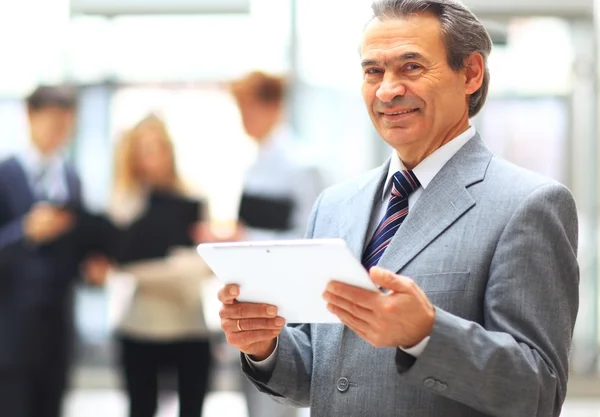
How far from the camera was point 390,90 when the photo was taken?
1978 mm

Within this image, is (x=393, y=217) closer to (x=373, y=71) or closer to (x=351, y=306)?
(x=373, y=71)

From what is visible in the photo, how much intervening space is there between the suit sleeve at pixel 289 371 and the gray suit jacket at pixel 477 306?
2 cm

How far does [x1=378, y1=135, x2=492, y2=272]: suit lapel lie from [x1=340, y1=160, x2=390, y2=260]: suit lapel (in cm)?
13

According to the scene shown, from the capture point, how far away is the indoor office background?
7.03 meters

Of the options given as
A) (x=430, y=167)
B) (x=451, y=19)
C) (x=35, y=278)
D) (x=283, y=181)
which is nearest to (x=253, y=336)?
(x=430, y=167)

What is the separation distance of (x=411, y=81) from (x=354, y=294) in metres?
0.52

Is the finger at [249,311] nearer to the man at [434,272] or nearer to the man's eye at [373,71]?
the man at [434,272]

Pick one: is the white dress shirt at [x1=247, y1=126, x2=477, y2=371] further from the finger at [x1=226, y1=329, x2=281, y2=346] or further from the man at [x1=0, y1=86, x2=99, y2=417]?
the man at [x1=0, y1=86, x2=99, y2=417]

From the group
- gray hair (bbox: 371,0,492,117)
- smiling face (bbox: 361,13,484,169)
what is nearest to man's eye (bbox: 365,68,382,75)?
smiling face (bbox: 361,13,484,169)

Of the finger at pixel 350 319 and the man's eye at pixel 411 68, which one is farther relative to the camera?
the man's eye at pixel 411 68

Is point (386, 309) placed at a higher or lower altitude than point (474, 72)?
lower

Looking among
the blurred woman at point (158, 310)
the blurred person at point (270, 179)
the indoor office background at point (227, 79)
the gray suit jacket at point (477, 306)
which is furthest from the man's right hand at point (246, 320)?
the indoor office background at point (227, 79)

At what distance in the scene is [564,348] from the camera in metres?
1.84

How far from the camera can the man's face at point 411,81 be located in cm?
198
